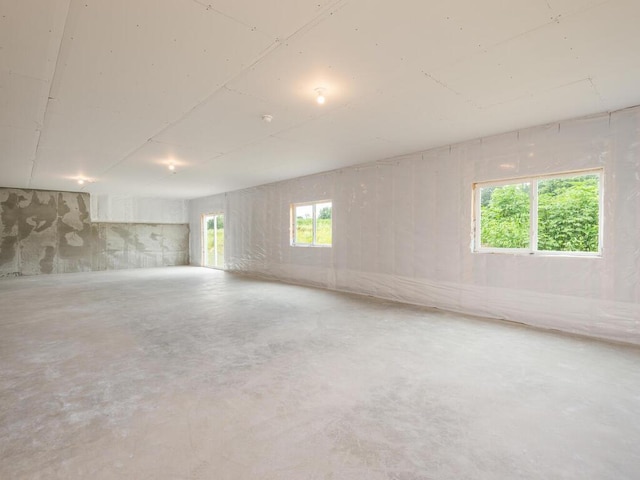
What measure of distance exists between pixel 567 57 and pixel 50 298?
710 centimetres

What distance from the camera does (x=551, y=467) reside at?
1405mm

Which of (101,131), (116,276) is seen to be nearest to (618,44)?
(101,131)

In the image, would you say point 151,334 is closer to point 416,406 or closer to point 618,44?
point 416,406

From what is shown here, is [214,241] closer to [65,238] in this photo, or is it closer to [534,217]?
[65,238]

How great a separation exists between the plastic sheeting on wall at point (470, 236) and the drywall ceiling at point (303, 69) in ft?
1.03

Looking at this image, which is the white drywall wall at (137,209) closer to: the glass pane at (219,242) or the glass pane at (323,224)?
the glass pane at (219,242)

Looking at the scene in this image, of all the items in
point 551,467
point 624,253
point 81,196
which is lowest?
point 551,467

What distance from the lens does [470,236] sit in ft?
13.4

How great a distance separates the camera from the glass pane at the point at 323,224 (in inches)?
244

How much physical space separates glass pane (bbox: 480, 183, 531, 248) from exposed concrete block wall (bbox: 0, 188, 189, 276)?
9.50m

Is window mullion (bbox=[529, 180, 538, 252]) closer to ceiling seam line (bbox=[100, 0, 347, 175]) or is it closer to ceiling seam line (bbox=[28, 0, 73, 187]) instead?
ceiling seam line (bbox=[100, 0, 347, 175])

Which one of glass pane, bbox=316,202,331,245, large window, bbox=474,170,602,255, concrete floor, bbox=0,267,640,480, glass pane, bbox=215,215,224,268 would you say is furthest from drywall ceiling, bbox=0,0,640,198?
glass pane, bbox=215,215,224,268

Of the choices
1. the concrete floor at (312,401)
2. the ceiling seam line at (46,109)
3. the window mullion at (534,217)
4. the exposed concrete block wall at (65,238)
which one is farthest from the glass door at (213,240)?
the window mullion at (534,217)

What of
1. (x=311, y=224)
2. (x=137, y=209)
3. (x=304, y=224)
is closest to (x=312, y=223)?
(x=311, y=224)
